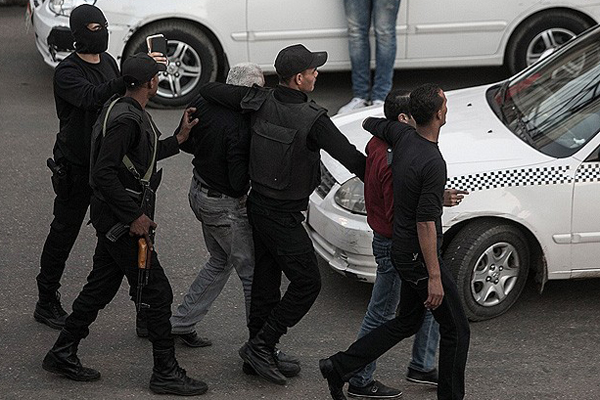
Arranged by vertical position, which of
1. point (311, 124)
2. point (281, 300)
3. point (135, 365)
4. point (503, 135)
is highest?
point (311, 124)

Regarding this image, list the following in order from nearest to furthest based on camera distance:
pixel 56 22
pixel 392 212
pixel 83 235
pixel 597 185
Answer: pixel 392 212 → pixel 597 185 → pixel 83 235 → pixel 56 22

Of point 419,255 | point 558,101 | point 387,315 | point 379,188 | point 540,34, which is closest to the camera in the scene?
point 419,255

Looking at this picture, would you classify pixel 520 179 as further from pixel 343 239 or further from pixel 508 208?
pixel 343 239

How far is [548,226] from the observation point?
584 centimetres

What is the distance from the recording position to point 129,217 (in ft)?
16.3

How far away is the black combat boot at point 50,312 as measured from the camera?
19.4ft

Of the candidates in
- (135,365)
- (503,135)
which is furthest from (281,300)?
(503,135)

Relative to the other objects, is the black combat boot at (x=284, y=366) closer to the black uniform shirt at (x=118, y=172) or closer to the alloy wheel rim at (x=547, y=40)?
the black uniform shirt at (x=118, y=172)

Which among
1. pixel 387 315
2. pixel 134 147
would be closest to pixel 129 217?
pixel 134 147

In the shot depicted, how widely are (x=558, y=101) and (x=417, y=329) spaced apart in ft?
6.61

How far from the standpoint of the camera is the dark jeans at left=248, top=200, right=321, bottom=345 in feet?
16.9

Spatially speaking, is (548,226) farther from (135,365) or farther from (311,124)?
(135,365)

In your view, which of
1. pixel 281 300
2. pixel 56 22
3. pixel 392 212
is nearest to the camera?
pixel 392 212

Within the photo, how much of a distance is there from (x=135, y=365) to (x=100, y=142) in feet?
4.11
